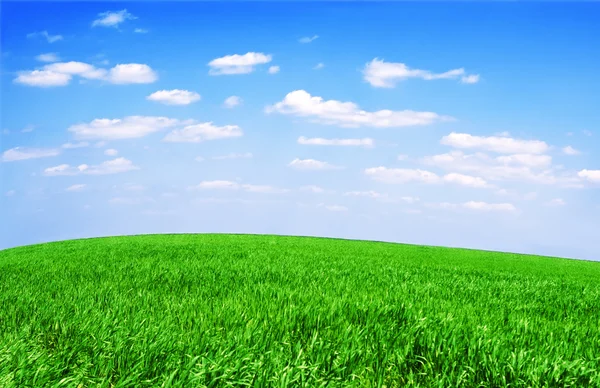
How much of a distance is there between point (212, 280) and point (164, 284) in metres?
0.88

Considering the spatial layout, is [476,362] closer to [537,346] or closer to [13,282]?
[537,346]

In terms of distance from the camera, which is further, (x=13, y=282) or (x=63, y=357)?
(x=13, y=282)

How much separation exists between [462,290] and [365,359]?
5.79 metres

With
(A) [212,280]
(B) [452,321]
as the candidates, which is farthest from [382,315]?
(A) [212,280]

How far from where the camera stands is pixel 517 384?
149 inches

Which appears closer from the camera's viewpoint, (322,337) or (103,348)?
(103,348)

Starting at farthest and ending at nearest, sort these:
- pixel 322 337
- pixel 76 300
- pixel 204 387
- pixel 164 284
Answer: pixel 164 284, pixel 76 300, pixel 322 337, pixel 204 387

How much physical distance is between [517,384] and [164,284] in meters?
6.41

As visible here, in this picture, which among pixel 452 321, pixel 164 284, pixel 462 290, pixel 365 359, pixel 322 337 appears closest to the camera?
pixel 365 359

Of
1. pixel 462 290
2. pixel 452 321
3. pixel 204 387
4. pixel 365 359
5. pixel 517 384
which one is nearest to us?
pixel 204 387

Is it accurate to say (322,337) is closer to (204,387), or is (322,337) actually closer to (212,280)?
(204,387)

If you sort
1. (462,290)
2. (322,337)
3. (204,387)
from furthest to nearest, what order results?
1. (462,290)
2. (322,337)
3. (204,387)

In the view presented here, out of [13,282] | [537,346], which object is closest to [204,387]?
[537,346]

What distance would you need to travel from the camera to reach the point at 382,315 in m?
5.74
